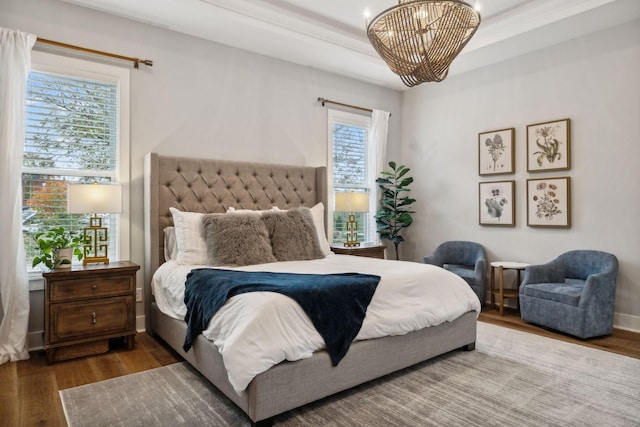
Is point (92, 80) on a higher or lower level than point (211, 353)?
higher

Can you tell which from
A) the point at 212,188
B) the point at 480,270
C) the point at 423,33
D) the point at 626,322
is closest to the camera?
the point at 423,33

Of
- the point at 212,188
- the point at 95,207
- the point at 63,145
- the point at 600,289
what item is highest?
the point at 63,145

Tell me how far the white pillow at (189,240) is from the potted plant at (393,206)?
2700 millimetres

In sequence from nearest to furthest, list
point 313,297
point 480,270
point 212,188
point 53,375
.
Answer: point 313,297, point 53,375, point 212,188, point 480,270

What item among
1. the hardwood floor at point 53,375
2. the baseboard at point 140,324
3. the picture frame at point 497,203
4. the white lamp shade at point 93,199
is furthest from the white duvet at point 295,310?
the picture frame at point 497,203

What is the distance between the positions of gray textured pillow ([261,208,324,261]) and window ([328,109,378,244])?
131 cm

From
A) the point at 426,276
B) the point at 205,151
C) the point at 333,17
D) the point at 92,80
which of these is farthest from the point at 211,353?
the point at 333,17

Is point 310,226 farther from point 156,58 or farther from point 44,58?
point 44,58

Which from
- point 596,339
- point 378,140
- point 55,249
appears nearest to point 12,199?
point 55,249

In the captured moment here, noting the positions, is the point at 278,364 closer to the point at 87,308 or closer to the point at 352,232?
the point at 87,308

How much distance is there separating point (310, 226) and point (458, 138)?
2613 mm

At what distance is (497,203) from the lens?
4.76m

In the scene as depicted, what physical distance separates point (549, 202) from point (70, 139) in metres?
4.72

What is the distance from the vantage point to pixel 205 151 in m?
4.09
